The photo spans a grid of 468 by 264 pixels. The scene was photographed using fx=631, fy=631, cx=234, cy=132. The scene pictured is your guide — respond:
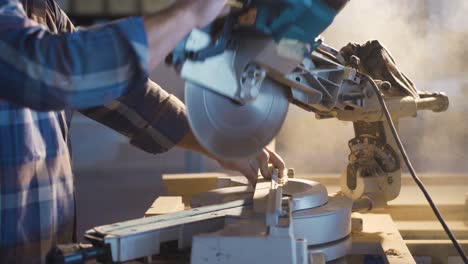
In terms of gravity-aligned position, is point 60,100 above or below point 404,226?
above

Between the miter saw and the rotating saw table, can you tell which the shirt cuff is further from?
the miter saw

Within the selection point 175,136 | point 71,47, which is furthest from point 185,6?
point 175,136

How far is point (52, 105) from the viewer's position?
873 mm

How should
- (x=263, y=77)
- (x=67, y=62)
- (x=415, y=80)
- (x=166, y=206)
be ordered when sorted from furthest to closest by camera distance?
(x=415, y=80), (x=166, y=206), (x=263, y=77), (x=67, y=62)

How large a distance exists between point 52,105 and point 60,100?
14 mm

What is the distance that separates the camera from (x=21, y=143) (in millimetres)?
1117

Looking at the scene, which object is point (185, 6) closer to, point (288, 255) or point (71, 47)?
point (71, 47)

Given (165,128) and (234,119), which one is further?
(165,128)

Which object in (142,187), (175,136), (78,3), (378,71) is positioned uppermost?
(78,3)

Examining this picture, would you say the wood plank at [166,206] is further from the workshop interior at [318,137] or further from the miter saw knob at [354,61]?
the miter saw knob at [354,61]

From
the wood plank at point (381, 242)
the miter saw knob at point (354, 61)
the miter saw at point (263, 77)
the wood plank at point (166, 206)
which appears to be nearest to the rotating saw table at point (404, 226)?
the wood plank at point (381, 242)

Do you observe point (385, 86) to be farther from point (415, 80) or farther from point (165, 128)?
point (415, 80)

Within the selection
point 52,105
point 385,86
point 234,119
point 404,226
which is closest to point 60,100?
point 52,105

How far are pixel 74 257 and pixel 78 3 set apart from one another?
4.73 m
